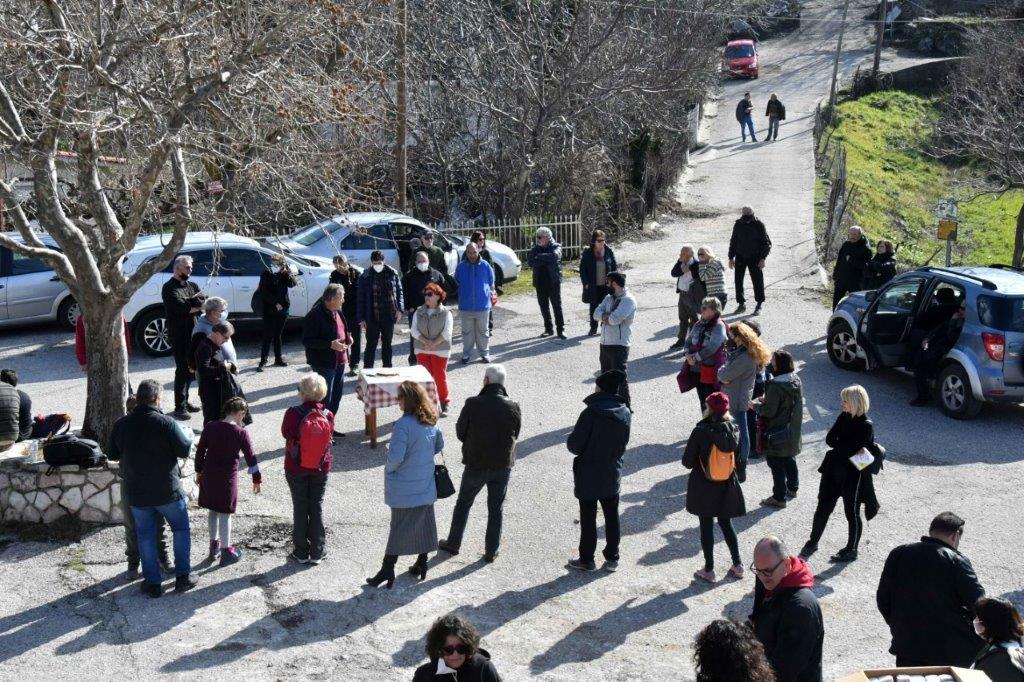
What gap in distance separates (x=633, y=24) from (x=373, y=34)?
6.94m

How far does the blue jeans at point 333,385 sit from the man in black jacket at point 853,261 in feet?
26.3

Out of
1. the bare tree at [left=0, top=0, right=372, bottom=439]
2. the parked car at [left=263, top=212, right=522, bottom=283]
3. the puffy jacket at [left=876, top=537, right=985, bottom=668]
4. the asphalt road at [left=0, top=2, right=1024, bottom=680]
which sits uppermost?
the bare tree at [left=0, top=0, right=372, bottom=439]

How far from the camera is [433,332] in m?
12.4

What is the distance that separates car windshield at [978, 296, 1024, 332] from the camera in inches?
500

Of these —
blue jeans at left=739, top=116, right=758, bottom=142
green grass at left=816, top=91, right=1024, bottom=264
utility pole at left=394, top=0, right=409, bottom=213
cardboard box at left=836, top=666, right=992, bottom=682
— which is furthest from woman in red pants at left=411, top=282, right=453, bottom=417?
blue jeans at left=739, top=116, right=758, bottom=142

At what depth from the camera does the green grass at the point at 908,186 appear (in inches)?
1208

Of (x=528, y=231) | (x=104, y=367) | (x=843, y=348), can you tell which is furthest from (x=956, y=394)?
(x=528, y=231)

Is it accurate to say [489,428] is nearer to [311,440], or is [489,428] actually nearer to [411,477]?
[411,477]

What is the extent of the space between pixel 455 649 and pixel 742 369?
606 cm

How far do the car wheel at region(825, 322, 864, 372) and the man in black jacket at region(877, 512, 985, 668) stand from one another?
8605mm

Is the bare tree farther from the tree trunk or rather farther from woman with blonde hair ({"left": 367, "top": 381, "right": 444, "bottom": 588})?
woman with blonde hair ({"left": 367, "top": 381, "right": 444, "bottom": 588})

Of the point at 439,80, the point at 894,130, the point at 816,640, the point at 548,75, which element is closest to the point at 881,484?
the point at 816,640

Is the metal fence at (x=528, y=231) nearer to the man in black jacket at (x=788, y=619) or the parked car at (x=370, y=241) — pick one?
the parked car at (x=370, y=241)

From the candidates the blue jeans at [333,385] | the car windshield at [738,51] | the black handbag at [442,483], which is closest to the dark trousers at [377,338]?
the blue jeans at [333,385]
